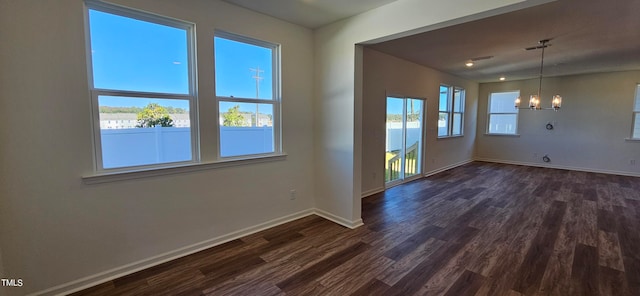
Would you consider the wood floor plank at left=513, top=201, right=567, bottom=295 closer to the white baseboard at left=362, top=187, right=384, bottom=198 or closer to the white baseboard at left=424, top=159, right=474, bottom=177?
the white baseboard at left=362, top=187, right=384, bottom=198

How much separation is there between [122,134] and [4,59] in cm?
82

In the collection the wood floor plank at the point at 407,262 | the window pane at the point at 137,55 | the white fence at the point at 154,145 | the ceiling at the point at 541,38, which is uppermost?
the ceiling at the point at 541,38

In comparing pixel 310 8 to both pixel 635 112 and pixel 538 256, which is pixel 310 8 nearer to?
pixel 538 256

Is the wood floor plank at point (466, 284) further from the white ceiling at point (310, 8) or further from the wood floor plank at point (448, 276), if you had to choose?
the white ceiling at point (310, 8)

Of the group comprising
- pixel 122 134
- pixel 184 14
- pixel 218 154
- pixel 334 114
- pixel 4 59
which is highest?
pixel 184 14

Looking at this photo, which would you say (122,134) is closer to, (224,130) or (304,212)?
(224,130)

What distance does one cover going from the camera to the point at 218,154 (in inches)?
116

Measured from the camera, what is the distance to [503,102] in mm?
8477

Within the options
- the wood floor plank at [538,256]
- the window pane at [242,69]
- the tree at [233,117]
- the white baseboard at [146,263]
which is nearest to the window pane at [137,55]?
the window pane at [242,69]

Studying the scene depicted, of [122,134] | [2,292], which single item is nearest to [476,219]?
[122,134]

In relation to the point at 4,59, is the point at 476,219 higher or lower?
lower

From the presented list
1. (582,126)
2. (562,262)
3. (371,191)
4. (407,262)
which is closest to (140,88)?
(407,262)

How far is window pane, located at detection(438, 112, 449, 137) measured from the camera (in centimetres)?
702

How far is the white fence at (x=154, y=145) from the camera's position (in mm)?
2328
